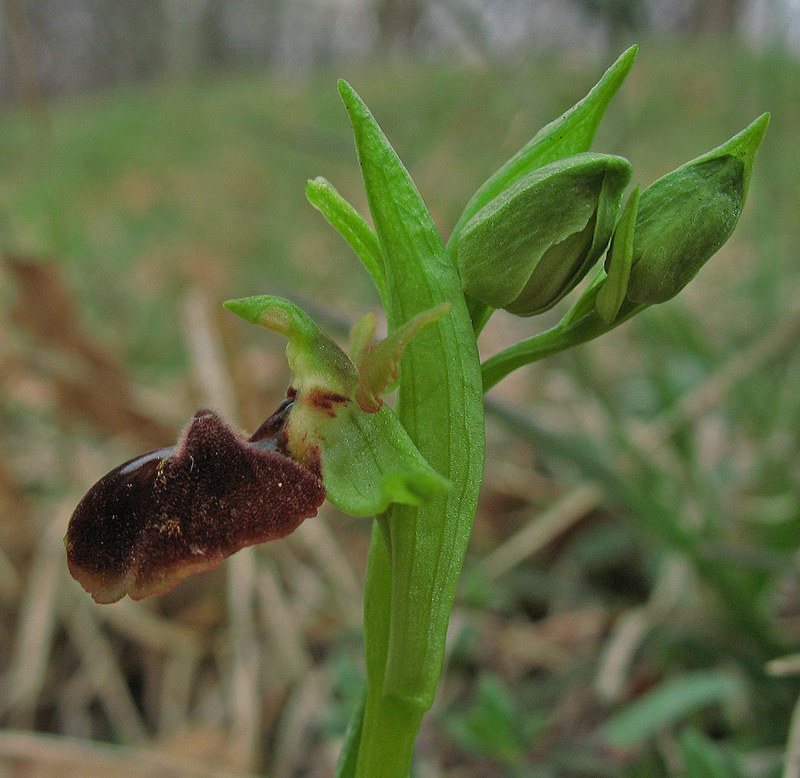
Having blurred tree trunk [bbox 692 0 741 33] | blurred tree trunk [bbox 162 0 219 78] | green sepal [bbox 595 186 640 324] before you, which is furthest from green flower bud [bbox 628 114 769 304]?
blurred tree trunk [bbox 162 0 219 78]

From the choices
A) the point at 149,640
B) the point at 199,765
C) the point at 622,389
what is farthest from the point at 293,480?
the point at 622,389

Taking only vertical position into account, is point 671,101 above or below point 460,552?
above

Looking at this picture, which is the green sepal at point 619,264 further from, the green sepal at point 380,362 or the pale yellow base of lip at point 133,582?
the pale yellow base of lip at point 133,582

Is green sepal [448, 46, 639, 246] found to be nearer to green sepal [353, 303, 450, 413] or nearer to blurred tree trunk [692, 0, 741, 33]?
green sepal [353, 303, 450, 413]

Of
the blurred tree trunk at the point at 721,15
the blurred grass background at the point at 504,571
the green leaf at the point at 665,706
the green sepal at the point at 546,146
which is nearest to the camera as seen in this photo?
the green sepal at the point at 546,146

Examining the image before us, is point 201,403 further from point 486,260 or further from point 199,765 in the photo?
point 486,260

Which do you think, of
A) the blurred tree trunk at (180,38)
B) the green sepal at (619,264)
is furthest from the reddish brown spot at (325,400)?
the blurred tree trunk at (180,38)
